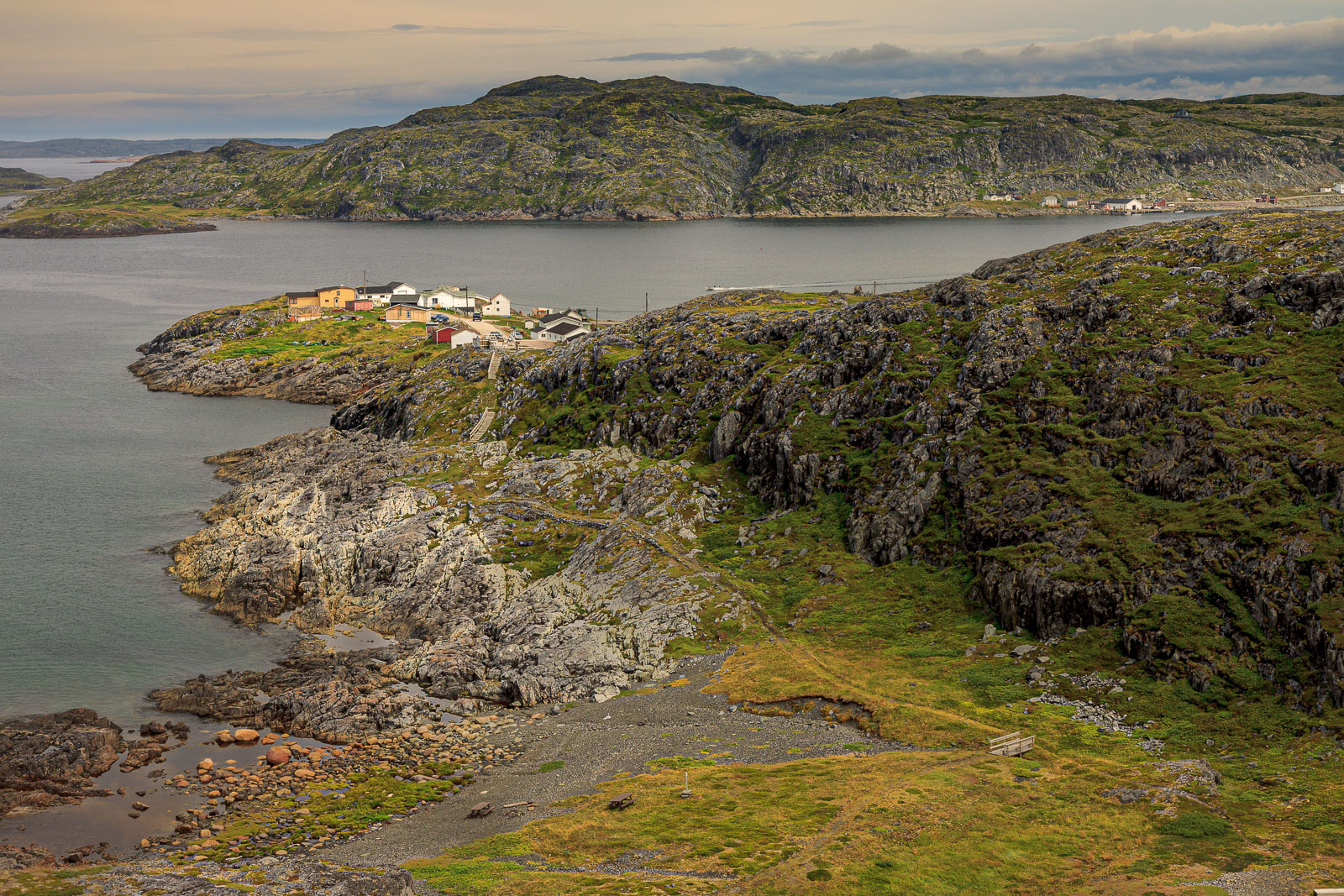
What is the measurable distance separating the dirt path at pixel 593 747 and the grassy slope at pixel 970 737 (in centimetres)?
215

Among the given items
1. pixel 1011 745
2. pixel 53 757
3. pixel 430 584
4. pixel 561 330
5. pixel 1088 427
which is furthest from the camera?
pixel 561 330

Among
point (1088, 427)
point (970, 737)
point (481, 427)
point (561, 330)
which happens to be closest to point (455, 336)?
point (561, 330)

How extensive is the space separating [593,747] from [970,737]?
2465cm

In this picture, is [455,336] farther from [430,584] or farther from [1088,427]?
[1088,427]

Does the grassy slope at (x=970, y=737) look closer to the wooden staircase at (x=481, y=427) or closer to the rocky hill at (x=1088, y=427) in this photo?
the rocky hill at (x=1088, y=427)

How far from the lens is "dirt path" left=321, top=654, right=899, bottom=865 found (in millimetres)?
55375

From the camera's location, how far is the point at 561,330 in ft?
575

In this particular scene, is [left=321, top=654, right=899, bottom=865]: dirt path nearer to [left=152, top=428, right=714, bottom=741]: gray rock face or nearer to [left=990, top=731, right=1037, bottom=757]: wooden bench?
[left=152, top=428, right=714, bottom=741]: gray rock face

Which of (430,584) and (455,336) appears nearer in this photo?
(430,584)

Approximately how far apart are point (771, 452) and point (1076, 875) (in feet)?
196

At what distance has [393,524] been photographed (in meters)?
101

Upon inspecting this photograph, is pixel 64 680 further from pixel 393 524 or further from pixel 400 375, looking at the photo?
pixel 400 375

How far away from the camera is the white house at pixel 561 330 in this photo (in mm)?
170988

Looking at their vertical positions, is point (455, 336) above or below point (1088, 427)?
above
